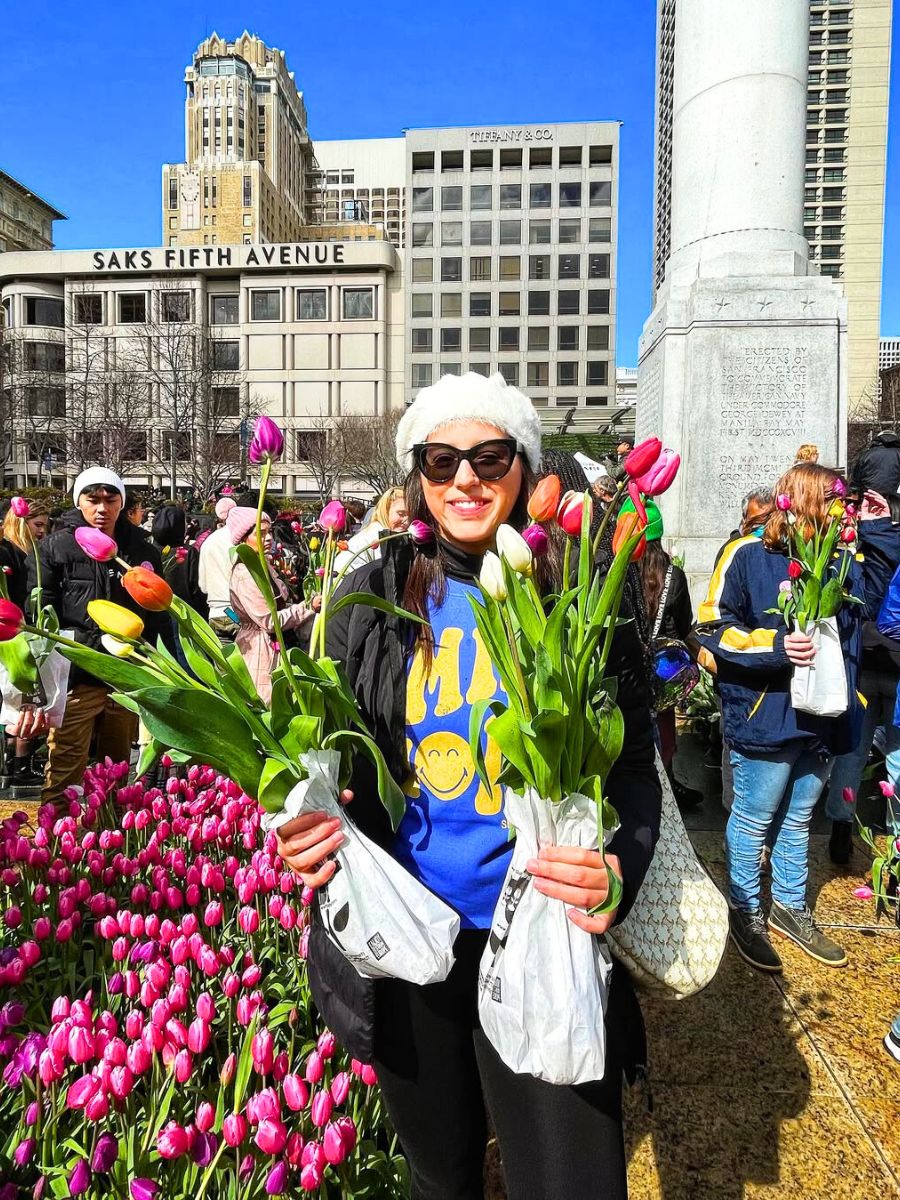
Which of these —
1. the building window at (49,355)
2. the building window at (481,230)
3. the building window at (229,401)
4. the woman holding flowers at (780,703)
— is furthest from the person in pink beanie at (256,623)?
the building window at (481,230)

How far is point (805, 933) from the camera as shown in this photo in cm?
340

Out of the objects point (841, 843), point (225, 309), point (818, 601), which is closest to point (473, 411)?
point (818, 601)

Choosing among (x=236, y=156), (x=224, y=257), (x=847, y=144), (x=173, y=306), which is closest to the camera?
(x=173, y=306)

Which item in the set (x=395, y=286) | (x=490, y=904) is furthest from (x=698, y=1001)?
(x=395, y=286)

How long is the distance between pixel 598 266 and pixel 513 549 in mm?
73408

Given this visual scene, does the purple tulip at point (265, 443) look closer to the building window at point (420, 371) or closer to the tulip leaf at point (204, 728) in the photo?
the tulip leaf at point (204, 728)

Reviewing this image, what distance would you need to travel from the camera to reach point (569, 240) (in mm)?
68750

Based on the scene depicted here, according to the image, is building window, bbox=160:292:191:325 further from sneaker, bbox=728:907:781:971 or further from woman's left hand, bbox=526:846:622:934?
woman's left hand, bbox=526:846:622:934

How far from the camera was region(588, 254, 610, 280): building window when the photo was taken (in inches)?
2685

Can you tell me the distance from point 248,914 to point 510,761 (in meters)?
1.47

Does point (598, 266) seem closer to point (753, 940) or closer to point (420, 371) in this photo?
point (420, 371)

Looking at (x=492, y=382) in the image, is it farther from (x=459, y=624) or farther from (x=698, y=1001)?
(x=698, y=1001)

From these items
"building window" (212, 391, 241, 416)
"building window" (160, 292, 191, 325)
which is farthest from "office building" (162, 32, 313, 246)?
"building window" (212, 391, 241, 416)

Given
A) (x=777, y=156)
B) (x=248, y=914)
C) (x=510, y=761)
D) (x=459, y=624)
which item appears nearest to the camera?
(x=510, y=761)
